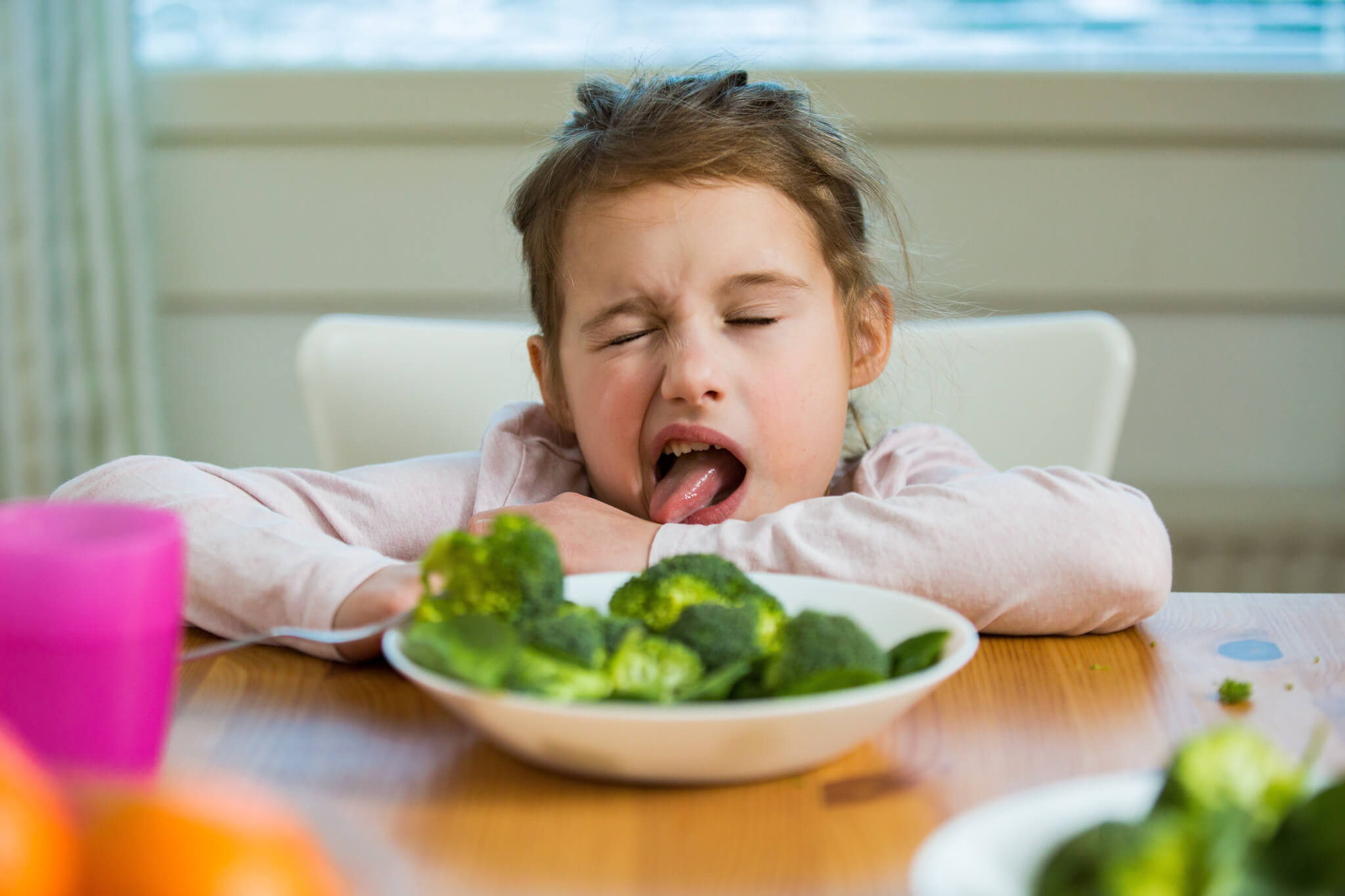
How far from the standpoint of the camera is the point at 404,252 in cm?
211

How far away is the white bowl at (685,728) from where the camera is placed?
481 millimetres

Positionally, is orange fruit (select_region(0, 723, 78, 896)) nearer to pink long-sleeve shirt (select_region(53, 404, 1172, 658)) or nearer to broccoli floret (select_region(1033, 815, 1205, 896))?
broccoli floret (select_region(1033, 815, 1205, 896))

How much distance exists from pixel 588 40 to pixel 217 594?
5.17 ft

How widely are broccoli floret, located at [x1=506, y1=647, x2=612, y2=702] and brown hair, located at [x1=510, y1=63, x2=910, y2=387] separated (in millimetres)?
681

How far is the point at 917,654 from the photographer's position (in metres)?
0.57

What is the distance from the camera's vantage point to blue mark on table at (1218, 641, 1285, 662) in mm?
759

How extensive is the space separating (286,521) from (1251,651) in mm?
653

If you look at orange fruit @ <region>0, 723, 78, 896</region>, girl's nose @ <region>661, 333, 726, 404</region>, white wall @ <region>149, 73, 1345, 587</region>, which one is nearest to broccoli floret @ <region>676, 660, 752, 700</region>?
orange fruit @ <region>0, 723, 78, 896</region>

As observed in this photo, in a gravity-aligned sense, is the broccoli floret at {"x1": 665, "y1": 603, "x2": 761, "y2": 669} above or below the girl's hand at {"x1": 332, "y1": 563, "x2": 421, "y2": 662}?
above

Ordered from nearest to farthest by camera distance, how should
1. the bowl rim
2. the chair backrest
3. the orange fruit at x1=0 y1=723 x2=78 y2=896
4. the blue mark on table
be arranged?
the orange fruit at x1=0 y1=723 x2=78 y2=896 < the bowl rim < the blue mark on table < the chair backrest

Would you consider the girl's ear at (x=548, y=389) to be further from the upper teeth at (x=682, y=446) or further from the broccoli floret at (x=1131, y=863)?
the broccoli floret at (x=1131, y=863)

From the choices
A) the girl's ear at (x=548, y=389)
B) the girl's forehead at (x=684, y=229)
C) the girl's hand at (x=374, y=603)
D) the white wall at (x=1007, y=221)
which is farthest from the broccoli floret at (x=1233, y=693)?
the white wall at (x=1007, y=221)

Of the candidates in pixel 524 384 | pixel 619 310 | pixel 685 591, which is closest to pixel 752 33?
pixel 524 384

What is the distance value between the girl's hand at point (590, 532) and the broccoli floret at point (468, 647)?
282 millimetres
